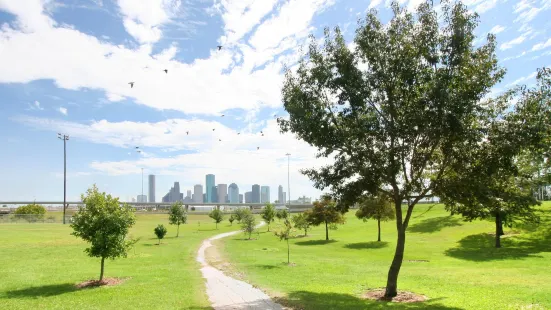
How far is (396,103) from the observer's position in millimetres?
16500

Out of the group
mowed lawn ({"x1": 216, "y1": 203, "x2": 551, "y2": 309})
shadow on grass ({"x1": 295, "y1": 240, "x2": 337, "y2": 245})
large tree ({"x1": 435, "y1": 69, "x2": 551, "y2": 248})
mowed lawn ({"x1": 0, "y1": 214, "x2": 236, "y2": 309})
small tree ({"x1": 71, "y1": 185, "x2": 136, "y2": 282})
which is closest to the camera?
large tree ({"x1": 435, "y1": 69, "x2": 551, "y2": 248})

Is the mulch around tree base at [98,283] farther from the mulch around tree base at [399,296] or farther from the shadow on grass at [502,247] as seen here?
the shadow on grass at [502,247]

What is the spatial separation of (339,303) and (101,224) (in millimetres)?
14584

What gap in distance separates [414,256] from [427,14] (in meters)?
27.9

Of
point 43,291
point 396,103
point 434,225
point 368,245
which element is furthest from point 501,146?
point 434,225

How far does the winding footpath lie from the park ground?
555 millimetres

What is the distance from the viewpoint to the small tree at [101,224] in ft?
74.5

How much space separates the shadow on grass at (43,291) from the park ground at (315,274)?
0.05m

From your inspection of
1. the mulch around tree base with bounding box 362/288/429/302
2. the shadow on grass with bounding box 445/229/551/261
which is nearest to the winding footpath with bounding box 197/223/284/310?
the mulch around tree base with bounding box 362/288/429/302

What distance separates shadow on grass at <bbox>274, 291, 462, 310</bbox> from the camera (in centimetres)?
1573

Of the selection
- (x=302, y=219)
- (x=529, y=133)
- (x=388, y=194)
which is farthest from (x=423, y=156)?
(x=302, y=219)

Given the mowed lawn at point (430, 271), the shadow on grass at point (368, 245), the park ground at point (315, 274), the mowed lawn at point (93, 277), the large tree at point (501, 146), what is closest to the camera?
the large tree at point (501, 146)

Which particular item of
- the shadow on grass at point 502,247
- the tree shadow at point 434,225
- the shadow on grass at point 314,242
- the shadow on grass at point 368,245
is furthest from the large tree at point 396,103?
the tree shadow at point 434,225

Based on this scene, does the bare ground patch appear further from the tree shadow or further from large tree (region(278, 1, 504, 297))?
the tree shadow
